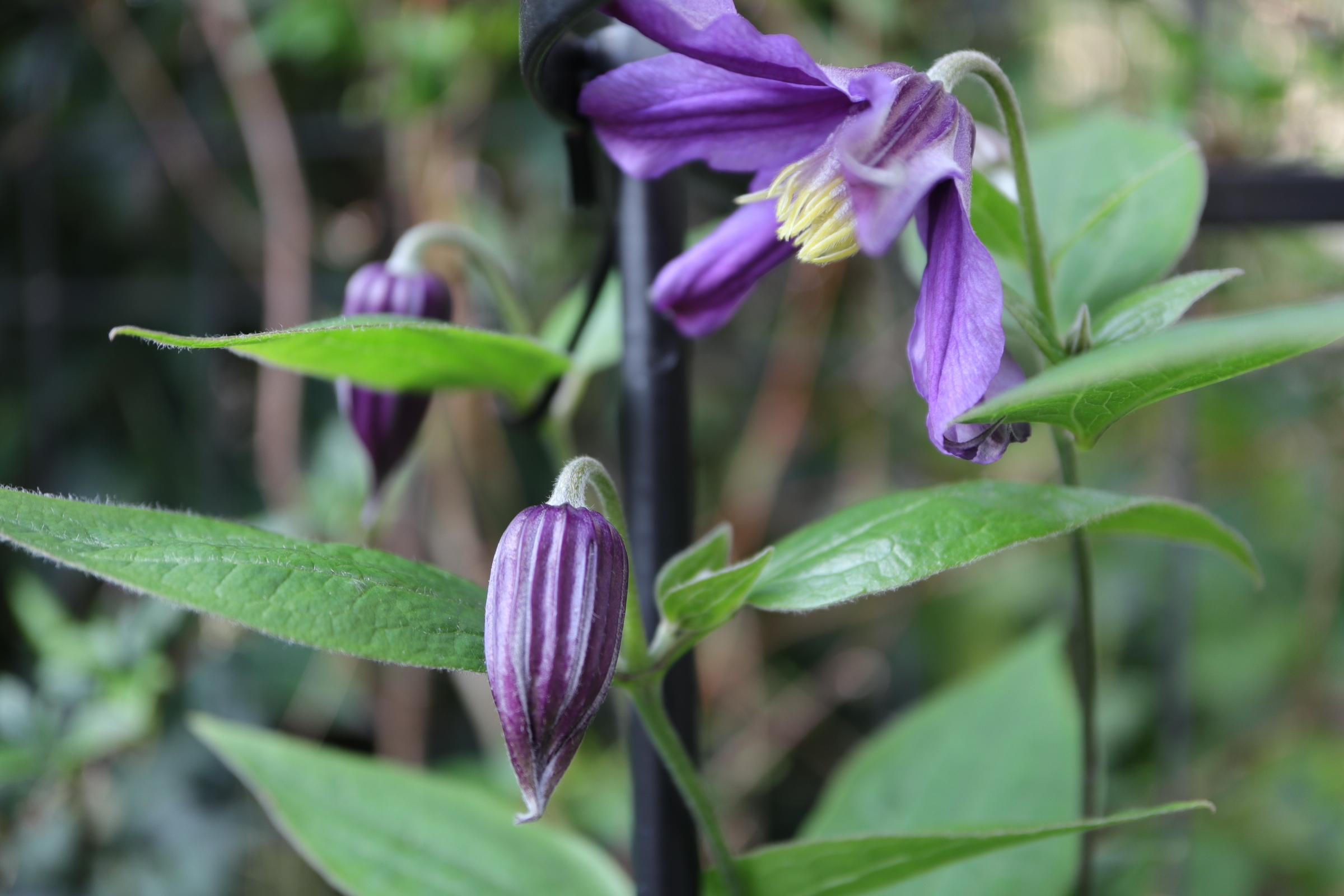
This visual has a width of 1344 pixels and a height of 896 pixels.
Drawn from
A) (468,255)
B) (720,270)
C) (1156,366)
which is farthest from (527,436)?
(1156,366)

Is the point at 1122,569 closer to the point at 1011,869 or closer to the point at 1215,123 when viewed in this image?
the point at 1215,123

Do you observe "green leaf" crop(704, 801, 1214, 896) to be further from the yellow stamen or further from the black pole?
the yellow stamen

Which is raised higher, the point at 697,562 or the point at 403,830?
the point at 697,562

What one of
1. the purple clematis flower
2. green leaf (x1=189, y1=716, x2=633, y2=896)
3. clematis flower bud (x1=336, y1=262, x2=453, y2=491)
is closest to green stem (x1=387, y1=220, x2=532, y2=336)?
clematis flower bud (x1=336, y1=262, x2=453, y2=491)

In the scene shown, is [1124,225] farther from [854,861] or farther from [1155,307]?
[854,861]

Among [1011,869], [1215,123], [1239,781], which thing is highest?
[1215,123]

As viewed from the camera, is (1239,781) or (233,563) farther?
(1239,781)

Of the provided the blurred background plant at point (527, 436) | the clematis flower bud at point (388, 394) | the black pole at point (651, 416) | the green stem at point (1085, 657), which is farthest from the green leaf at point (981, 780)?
the blurred background plant at point (527, 436)

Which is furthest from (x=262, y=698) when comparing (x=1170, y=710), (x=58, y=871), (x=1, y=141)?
(x=1170, y=710)
